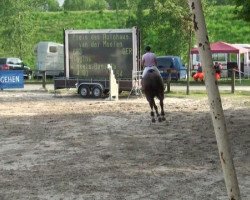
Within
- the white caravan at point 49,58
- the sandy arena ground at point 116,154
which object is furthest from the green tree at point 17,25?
the sandy arena ground at point 116,154

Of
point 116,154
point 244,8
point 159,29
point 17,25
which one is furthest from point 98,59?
point 17,25

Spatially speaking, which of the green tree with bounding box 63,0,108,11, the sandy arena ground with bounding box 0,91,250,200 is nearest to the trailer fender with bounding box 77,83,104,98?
the sandy arena ground with bounding box 0,91,250,200

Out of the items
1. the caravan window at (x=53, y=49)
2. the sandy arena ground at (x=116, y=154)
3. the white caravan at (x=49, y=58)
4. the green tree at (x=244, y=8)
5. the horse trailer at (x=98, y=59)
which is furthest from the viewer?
the caravan window at (x=53, y=49)

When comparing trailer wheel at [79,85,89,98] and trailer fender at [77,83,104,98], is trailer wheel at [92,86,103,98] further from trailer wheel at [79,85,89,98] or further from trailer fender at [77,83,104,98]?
trailer wheel at [79,85,89,98]

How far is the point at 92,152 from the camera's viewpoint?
11.7 metres

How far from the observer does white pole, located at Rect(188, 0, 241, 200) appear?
4.20 m

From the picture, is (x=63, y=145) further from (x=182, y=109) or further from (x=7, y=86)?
(x=7, y=86)

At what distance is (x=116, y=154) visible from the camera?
1146 cm

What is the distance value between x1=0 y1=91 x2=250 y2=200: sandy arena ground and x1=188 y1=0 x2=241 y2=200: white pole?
3785 millimetres

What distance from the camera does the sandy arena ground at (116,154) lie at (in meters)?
8.51

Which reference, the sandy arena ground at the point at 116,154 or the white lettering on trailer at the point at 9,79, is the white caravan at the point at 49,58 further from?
the sandy arena ground at the point at 116,154

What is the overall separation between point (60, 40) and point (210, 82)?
63453 millimetres

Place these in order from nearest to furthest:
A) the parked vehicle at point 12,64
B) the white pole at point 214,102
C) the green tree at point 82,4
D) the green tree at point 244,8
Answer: the white pole at point 214,102, the green tree at point 244,8, the parked vehicle at point 12,64, the green tree at point 82,4

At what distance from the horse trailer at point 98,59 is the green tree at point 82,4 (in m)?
74.2
